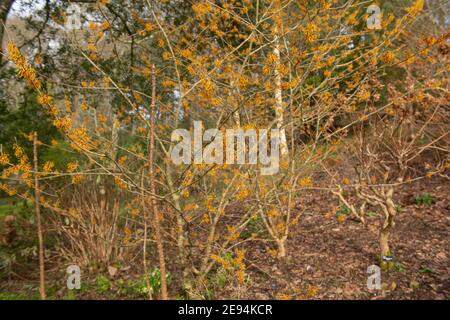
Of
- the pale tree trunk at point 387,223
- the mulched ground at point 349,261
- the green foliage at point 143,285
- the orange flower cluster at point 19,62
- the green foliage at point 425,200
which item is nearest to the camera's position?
the orange flower cluster at point 19,62

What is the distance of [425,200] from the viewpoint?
595cm

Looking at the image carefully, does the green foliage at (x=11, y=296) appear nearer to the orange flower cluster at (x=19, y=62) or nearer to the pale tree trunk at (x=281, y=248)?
the pale tree trunk at (x=281, y=248)

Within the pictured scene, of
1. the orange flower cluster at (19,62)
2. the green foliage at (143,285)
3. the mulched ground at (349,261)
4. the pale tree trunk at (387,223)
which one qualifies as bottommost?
the green foliage at (143,285)

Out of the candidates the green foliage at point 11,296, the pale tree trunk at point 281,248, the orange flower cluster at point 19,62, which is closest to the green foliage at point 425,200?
the pale tree trunk at point 281,248

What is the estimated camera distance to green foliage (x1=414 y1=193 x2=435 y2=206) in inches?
232

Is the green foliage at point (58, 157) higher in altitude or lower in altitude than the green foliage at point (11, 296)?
higher

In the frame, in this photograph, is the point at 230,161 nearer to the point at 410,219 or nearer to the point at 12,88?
the point at 410,219

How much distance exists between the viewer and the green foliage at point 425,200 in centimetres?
590

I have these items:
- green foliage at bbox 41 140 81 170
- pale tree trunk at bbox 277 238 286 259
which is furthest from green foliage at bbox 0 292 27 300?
pale tree trunk at bbox 277 238 286 259

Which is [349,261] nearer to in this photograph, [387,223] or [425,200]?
[387,223]

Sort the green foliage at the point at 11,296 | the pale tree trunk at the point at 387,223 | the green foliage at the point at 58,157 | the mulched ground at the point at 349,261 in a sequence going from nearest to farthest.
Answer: the mulched ground at the point at 349,261 < the pale tree trunk at the point at 387,223 < the green foliage at the point at 11,296 < the green foliage at the point at 58,157

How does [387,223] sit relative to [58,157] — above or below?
below

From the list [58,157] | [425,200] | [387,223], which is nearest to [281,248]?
[387,223]
